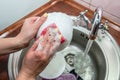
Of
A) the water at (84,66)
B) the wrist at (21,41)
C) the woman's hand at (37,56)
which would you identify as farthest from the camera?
the water at (84,66)

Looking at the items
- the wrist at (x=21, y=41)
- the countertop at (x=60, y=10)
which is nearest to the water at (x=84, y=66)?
the countertop at (x=60, y=10)

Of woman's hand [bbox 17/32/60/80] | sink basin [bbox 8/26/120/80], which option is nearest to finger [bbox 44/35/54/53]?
woman's hand [bbox 17/32/60/80]

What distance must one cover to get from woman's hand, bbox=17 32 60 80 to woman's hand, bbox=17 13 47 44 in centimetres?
6

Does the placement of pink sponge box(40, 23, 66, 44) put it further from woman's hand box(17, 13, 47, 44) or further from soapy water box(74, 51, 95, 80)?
soapy water box(74, 51, 95, 80)

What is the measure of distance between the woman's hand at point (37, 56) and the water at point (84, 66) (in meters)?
0.29

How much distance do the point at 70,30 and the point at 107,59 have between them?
22 cm

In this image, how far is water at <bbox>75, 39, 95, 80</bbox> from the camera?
2.54ft

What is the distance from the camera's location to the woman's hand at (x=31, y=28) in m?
0.57

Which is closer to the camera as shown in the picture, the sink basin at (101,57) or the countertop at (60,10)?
the sink basin at (101,57)

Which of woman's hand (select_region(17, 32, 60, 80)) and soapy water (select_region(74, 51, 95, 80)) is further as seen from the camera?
soapy water (select_region(74, 51, 95, 80))

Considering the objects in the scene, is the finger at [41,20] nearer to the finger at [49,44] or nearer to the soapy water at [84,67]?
the finger at [49,44]

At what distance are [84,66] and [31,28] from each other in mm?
297

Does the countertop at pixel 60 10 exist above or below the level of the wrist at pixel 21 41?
above

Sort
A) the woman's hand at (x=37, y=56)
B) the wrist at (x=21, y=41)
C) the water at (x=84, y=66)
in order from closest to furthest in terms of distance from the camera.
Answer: the woman's hand at (x=37, y=56) < the wrist at (x=21, y=41) < the water at (x=84, y=66)
